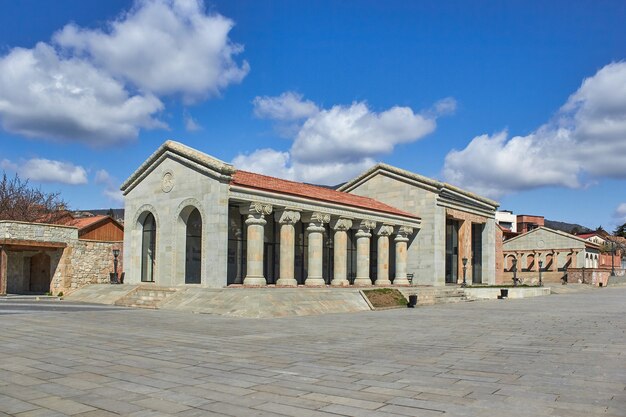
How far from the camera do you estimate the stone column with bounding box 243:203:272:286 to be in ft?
87.8

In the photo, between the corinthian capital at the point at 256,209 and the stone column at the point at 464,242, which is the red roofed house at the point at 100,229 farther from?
the stone column at the point at 464,242

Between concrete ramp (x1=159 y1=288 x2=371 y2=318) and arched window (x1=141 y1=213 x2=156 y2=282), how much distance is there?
7754 millimetres

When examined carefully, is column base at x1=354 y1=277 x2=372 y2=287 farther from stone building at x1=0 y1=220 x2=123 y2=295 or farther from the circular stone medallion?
stone building at x1=0 y1=220 x2=123 y2=295

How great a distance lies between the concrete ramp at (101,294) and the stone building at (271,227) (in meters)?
1.88

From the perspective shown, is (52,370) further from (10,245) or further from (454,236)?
(454,236)

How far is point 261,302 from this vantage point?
21.4 meters

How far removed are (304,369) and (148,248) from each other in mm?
24316

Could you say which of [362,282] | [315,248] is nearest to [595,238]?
[362,282]

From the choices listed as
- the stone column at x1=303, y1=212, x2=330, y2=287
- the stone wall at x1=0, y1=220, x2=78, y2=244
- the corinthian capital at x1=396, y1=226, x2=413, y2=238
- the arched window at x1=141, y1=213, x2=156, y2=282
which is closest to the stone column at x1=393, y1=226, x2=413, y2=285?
the corinthian capital at x1=396, y1=226, x2=413, y2=238

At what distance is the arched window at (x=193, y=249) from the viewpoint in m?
29.5

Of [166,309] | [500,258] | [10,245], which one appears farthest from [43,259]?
[500,258]

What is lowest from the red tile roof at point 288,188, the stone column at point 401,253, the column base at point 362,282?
the column base at point 362,282

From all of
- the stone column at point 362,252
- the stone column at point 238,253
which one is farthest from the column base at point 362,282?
the stone column at point 238,253

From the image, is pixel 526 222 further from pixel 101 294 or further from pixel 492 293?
pixel 101 294
